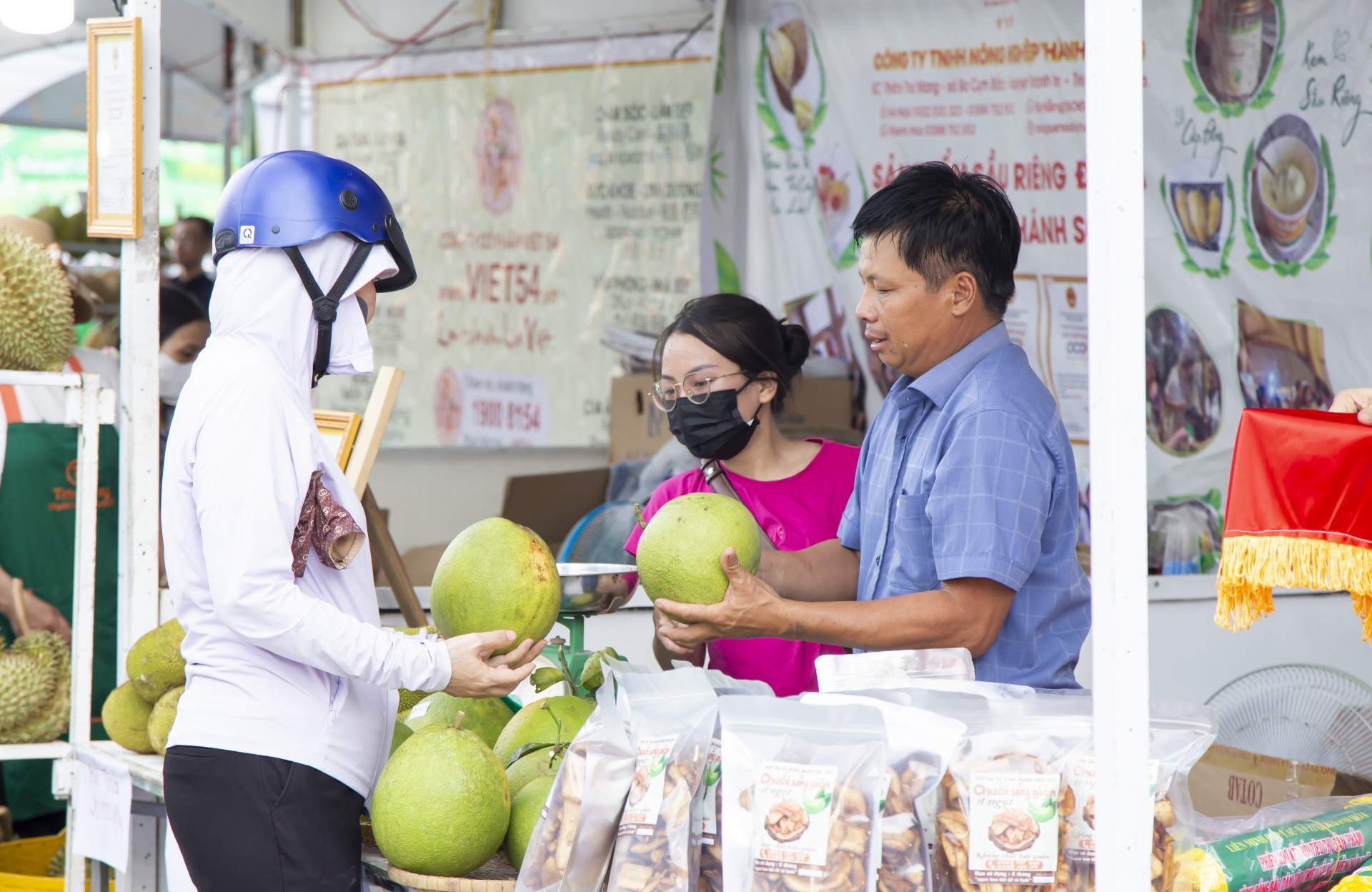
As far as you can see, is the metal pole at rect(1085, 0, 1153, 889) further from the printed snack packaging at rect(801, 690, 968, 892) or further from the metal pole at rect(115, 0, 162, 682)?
the metal pole at rect(115, 0, 162, 682)

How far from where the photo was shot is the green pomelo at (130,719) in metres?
→ 2.29

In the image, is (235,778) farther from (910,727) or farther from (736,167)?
(736,167)

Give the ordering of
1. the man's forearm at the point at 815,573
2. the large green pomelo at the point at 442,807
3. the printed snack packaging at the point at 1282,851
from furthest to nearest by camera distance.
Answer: the man's forearm at the point at 815,573 → the large green pomelo at the point at 442,807 → the printed snack packaging at the point at 1282,851

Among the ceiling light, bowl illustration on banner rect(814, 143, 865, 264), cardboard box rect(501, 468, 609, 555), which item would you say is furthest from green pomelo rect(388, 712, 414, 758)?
bowl illustration on banner rect(814, 143, 865, 264)

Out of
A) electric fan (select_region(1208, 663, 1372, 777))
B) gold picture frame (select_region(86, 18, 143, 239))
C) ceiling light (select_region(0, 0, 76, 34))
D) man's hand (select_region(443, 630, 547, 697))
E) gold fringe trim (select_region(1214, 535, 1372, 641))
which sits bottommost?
electric fan (select_region(1208, 663, 1372, 777))

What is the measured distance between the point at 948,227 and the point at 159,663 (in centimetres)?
160

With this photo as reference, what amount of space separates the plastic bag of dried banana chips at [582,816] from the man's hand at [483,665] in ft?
0.73

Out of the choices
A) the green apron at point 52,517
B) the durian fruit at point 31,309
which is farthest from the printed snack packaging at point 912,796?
the green apron at point 52,517

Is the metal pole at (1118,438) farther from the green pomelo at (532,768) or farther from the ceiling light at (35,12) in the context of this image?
the ceiling light at (35,12)

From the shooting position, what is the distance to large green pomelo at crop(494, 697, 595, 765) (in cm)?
170

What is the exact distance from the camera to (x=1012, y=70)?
3779 millimetres

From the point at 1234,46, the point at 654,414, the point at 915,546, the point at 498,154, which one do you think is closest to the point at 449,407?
the point at 498,154

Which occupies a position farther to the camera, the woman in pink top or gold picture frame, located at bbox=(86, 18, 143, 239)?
gold picture frame, located at bbox=(86, 18, 143, 239)

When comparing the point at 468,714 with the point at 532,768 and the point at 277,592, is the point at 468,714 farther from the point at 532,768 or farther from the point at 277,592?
the point at 277,592
